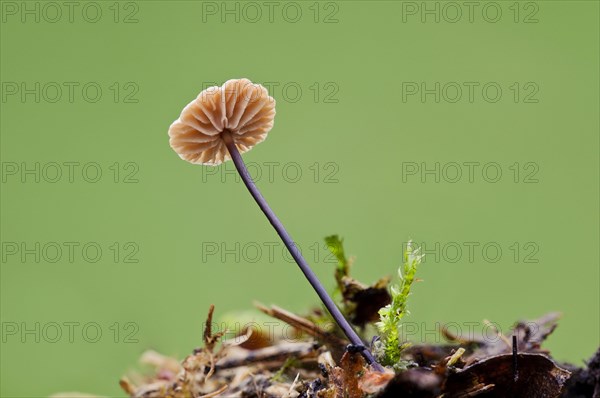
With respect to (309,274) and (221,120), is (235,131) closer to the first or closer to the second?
(221,120)

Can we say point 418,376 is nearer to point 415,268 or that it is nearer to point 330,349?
point 415,268

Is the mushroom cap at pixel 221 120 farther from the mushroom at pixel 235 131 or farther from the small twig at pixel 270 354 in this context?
the small twig at pixel 270 354

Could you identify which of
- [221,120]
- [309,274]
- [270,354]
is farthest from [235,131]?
[270,354]

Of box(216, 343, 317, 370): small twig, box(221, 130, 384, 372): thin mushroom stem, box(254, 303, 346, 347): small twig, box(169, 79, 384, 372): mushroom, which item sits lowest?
box(216, 343, 317, 370): small twig

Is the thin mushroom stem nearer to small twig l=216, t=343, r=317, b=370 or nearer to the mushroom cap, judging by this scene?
the mushroom cap

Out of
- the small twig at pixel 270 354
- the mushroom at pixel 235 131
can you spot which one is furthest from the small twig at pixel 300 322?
the mushroom at pixel 235 131

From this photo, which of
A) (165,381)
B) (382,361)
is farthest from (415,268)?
(165,381)

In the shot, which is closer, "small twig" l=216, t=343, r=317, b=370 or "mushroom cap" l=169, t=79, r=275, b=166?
"mushroom cap" l=169, t=79, r=275, b=166

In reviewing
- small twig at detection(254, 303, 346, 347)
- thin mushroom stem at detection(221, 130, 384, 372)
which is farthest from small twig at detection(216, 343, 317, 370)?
thin mushroom stem at detection(221, 130, 384, 372)

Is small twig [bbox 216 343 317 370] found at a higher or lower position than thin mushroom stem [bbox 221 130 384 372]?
lower
